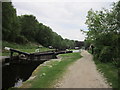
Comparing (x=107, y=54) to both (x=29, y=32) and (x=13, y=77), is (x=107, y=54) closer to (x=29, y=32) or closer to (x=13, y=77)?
(x=13, y=77)

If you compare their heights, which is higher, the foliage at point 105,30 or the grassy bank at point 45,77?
the foliage at point 105,30

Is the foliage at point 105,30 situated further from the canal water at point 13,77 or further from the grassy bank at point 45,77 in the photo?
the canal water at point 13,77

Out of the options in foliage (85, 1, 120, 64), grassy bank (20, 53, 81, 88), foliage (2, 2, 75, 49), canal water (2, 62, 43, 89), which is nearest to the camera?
grassy bank (20, 53, 81, 88)

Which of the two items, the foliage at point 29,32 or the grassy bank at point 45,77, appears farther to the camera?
the foliage at point 29,32

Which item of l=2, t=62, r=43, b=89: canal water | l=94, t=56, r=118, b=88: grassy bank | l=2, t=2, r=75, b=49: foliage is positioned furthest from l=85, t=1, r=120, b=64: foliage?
l=2, t=2, r=75, b=49: foliage

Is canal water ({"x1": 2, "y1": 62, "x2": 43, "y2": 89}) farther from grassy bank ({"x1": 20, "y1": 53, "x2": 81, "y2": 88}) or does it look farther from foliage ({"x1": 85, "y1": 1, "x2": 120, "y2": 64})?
foliage ({"x1": 85, "y1": 1, "x2": 120, "y2": 64})

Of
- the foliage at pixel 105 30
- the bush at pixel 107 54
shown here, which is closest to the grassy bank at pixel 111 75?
the foliage at pixel 105 30

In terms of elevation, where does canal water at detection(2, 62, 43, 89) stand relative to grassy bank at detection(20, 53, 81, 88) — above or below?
below

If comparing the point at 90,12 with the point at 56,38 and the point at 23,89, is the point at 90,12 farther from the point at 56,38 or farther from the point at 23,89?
the point at 56,38

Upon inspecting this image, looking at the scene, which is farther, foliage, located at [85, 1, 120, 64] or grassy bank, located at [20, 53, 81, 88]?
foliage, located at [85, 1, 120, 64]

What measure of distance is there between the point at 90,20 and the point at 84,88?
16.8 metres

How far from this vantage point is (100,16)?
19828 millimetres

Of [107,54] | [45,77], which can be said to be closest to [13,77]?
[45,77]

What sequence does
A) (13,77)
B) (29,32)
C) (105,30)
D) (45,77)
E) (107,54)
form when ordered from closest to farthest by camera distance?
(45,77) → (13,77) → (107,54) → (105,30) → (29,32)
